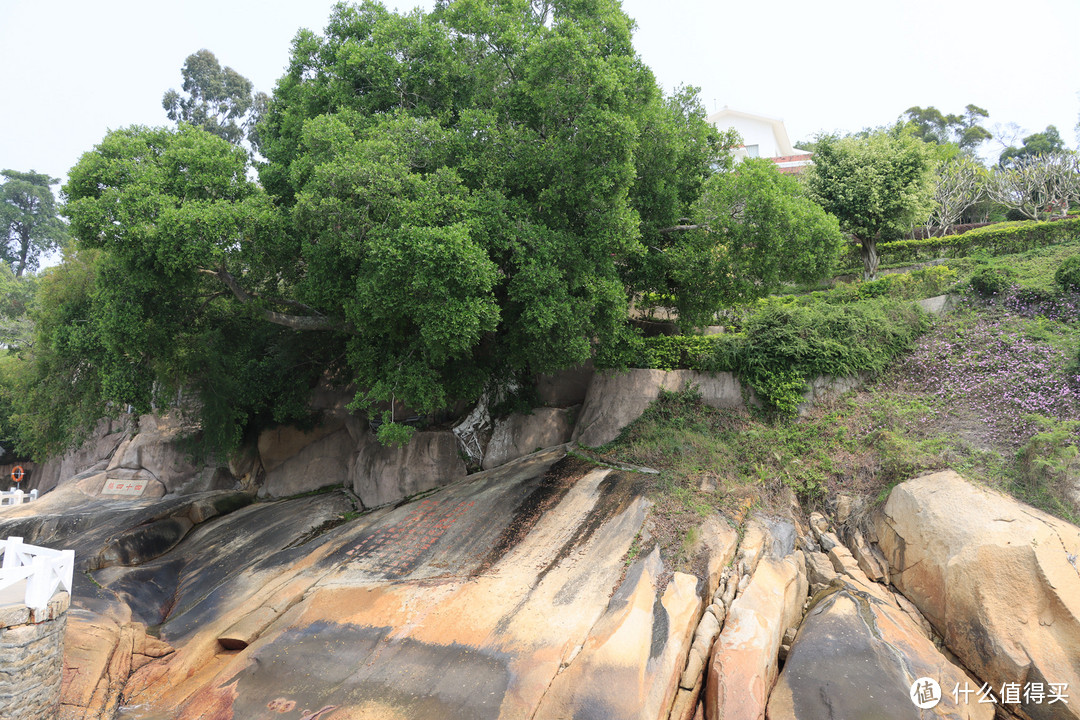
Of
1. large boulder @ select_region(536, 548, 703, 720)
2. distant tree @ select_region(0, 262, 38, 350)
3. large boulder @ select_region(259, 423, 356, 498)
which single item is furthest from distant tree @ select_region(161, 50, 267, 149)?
large boulder @ select_region(536, 548, 703, 720)

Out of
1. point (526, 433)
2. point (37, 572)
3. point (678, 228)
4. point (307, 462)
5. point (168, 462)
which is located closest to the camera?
point (37, 572)

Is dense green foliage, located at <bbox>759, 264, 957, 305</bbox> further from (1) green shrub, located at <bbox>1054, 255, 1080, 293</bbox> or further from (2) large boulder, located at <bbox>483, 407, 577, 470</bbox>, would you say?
(2) large boulder, located at <bbox>483, 407, 577, 470</bbox>

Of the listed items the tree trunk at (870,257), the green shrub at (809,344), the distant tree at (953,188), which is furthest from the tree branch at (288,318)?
the distant tree at (953,188)

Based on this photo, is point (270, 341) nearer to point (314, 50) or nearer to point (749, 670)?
point (314, 50)

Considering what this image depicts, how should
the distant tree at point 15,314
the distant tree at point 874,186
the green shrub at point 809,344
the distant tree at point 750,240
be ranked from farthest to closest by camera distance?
the distant tree at point 15,314 → the distant tree at point 874,186 → the green shrub at point 809,344 → the distant tree at point 750,240

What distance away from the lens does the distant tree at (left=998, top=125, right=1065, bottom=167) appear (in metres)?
38.0

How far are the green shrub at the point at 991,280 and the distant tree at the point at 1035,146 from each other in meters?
33.4

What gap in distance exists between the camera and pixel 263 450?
17859mm

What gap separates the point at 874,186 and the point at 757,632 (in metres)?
15.8

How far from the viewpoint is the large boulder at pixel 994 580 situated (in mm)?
7129

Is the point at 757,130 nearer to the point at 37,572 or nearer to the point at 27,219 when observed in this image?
the point at 37,572

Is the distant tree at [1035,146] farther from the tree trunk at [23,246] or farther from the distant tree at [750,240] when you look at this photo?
the tree trunk at [23,246]

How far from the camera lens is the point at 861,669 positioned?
714 centimetres

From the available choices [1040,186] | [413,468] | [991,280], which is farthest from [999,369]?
[1040,186]
